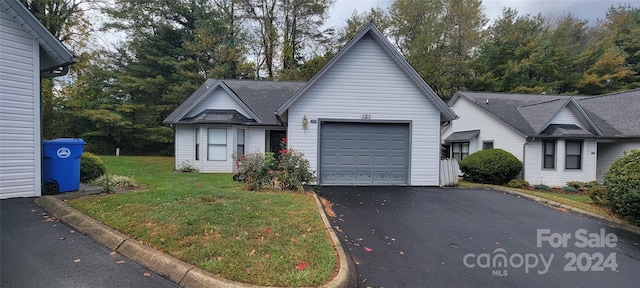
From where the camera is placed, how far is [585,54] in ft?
89.2

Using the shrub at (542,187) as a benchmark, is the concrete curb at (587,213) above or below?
above

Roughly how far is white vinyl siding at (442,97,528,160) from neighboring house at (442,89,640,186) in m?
0.05

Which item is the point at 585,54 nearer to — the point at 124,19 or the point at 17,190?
the point at 17,190

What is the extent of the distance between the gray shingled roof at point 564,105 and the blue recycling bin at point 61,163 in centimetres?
1846

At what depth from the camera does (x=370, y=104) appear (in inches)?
414

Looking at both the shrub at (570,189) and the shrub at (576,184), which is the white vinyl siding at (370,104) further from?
the shrub at (576,184)

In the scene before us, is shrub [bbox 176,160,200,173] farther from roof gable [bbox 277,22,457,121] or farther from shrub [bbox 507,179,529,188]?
shrub [bbox 507,179,529,188]

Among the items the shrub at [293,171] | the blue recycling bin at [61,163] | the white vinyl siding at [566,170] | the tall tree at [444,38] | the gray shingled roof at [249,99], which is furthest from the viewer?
the tall tree at [444,38]

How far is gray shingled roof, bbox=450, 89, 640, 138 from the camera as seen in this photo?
14.6 m

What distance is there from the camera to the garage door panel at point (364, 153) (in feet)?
34.3

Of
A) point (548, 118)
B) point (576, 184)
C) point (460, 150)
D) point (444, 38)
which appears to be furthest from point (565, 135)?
point (444, 38)

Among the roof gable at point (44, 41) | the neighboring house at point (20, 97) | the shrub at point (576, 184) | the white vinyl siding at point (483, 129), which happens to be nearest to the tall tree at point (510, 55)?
the white vinyl siding at point (483, 129)

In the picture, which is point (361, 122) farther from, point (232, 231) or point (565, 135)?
point (565, 135)

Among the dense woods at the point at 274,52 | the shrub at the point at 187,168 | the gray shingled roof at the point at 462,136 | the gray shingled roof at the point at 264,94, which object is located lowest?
the shrub at the point at 187,168
